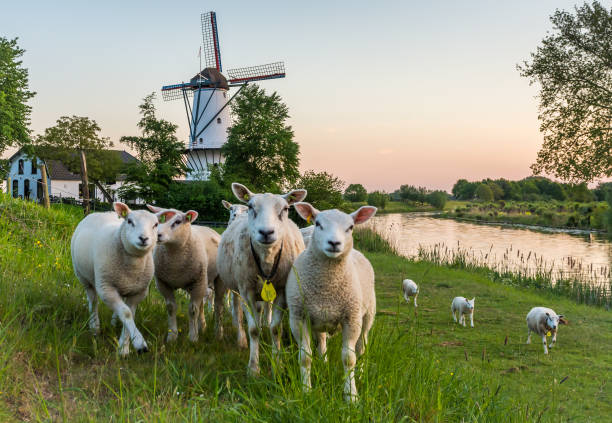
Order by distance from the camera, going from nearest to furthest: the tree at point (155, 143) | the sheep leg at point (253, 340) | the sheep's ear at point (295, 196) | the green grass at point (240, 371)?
the green grass at point (240, 371)
the sheep leg at point (253, 340)
the sheep's ear at point (295, 196)
the tree at point (155, 143)

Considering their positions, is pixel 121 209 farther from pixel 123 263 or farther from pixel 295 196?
pixel 295 196

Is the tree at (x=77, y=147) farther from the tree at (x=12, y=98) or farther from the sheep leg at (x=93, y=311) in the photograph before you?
the sheep leg at (x=93, y=311)

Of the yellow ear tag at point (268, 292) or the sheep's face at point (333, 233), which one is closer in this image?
the sheep's face at point (333, 233)

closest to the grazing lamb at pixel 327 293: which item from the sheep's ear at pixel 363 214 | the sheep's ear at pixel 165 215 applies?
the sheep's ear at pixel 363 214

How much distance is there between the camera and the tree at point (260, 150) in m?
35.0

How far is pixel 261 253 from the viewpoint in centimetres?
402

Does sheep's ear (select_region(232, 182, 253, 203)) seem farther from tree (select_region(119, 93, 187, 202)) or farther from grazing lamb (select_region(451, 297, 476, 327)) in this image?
tree (select_region(119, 93, 187, 202))

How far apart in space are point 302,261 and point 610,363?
655cm

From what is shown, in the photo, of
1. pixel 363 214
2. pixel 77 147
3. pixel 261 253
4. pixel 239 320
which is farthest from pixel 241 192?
pixel 77 147

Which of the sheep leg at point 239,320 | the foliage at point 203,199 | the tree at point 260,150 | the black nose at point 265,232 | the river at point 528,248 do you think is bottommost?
the river at point 528,248

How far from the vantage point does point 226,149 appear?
3584 cm

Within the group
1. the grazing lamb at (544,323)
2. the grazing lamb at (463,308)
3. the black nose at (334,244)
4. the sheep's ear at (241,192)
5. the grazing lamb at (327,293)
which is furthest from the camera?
the grazing lamb at (463,308)

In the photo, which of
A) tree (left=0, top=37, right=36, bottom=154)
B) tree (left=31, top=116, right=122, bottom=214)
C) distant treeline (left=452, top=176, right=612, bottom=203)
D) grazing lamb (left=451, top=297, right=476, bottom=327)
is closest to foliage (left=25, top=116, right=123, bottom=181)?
tree (left=31, top=116, right=122, bottom=214)

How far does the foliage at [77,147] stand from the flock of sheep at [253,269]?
43.4 m
